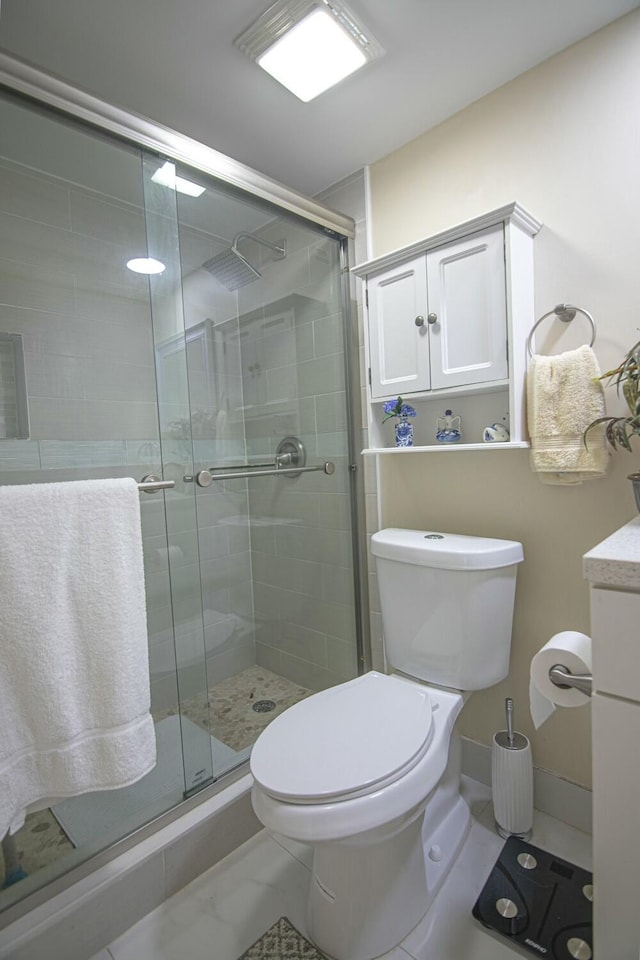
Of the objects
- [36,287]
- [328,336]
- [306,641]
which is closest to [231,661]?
[306,641]

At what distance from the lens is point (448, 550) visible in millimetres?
1326

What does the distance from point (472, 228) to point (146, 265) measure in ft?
3.41

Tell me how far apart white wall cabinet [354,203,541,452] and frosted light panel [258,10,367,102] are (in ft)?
1.60

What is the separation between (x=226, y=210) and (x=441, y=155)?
735 millimetres

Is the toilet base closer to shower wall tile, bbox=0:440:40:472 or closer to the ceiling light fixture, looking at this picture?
shower wall tile, bbox=0:440:40:472

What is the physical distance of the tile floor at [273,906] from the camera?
1069 millimetres

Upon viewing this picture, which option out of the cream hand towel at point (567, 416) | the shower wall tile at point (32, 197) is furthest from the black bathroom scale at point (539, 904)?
the shower wall tile at point (32, 197)

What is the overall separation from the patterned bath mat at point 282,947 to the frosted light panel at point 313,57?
2.20 meters

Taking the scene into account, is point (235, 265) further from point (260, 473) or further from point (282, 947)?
point (282, 947)

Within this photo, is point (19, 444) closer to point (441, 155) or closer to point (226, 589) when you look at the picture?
point (226, 589)

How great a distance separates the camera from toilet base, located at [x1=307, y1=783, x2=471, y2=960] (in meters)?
1.04

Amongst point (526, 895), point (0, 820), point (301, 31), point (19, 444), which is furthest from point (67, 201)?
point (526, 895)

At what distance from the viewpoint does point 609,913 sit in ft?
2.38

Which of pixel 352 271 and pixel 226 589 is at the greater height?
pixel 352 271
